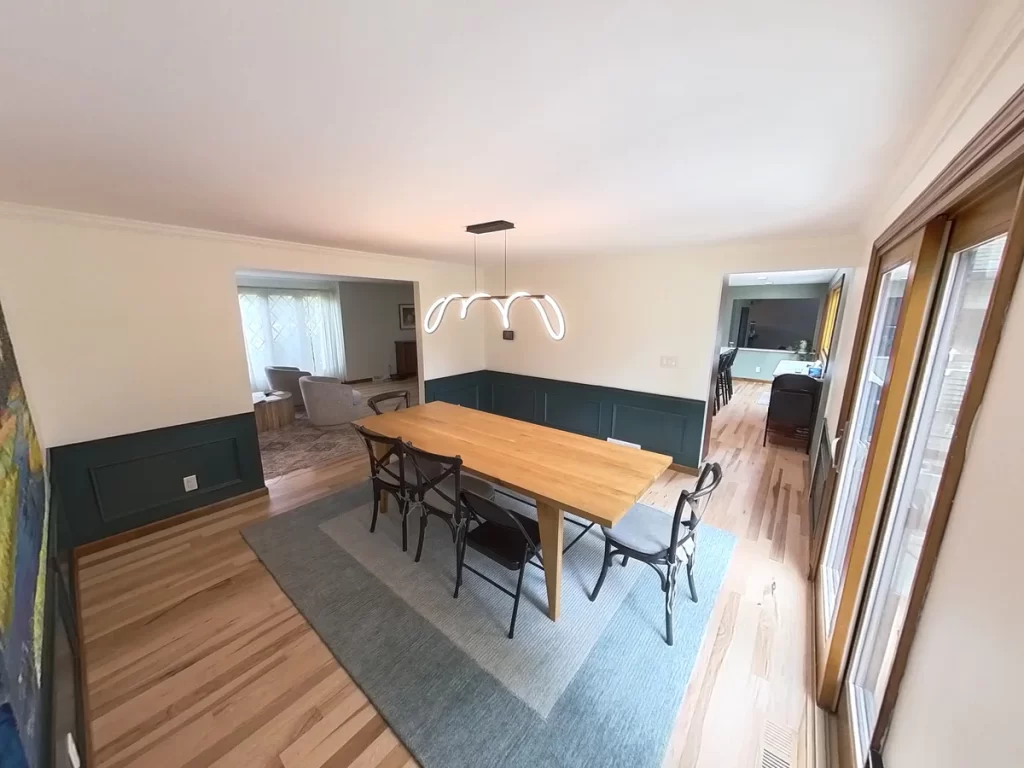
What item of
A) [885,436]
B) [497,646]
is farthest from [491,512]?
[885,436]

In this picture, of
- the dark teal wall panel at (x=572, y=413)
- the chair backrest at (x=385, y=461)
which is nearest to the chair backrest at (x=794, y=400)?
the dark teal wall panel at (x=572, y=413)

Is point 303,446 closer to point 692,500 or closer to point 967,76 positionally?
point 692,500

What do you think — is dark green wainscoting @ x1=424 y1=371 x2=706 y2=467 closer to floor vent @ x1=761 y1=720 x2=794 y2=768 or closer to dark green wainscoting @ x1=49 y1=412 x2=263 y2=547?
dark green wainscoting @ x1=49 y1=412 x2=263 y2=547

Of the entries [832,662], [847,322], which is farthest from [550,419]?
[832,662]

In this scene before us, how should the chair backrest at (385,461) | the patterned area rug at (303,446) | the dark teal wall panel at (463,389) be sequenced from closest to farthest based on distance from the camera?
the chair backrest at (385,461)
the patterned area rug at (303,446)
the dark teal wall panel at (463,389)

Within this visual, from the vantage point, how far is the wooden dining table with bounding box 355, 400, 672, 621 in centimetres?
184

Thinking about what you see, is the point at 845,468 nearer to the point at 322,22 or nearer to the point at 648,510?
the point at 648,510

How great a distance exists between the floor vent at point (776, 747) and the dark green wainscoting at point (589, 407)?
2.40m

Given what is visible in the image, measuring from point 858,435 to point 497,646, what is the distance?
2.20m

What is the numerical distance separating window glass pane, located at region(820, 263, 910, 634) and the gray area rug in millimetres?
561

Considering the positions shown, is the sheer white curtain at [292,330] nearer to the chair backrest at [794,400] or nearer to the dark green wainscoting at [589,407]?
the dark green wainscoting at [589,407]

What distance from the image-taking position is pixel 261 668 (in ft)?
5.67

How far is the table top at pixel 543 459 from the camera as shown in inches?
72.1

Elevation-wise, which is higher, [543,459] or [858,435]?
[858,435]
